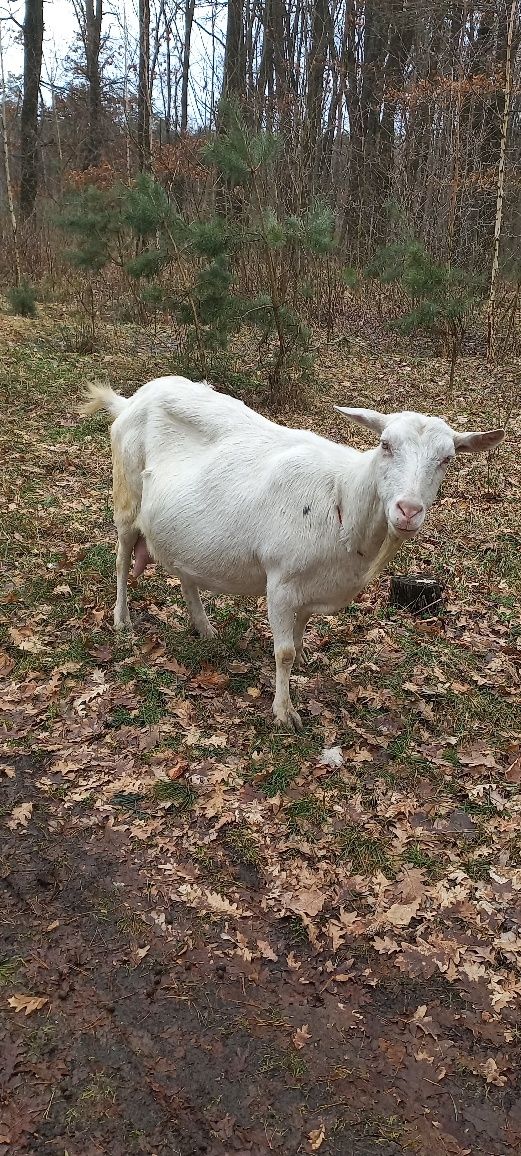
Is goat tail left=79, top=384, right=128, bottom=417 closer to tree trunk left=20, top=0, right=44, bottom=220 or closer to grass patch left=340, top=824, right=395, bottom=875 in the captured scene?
grass patch left=340, top=824, right=395, bottom=875

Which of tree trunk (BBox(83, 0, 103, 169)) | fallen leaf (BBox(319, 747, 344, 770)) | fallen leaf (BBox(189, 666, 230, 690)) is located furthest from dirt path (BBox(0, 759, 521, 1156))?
tree trunk (BBox(83, 0, 103, 169))

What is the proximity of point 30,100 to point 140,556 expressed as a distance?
1770 cm

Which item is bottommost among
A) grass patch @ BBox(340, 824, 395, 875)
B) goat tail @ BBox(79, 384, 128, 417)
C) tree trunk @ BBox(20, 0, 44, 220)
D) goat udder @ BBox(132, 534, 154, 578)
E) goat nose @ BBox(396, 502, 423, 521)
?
grass patch @ BBox(340, 824, 395, 875)

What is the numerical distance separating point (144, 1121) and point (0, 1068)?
568 mm

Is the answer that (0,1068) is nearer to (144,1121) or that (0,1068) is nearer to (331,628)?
(144,1121)

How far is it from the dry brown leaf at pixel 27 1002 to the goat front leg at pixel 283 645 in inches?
78.8

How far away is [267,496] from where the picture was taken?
4180 millimetres

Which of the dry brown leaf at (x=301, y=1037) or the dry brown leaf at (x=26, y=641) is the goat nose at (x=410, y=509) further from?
the dry brown leaf at (x=26, y=641)

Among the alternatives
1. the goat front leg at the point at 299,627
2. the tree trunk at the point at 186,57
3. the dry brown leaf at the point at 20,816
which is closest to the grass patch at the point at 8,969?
the dry brown leaf at the point at 20,816

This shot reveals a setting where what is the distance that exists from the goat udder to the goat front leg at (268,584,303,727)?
→ 130cm

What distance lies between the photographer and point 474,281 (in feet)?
37.7

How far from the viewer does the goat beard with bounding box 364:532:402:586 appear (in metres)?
3.69

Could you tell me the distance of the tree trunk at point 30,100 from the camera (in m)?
17.1

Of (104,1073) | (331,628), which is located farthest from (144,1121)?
(331,628)
